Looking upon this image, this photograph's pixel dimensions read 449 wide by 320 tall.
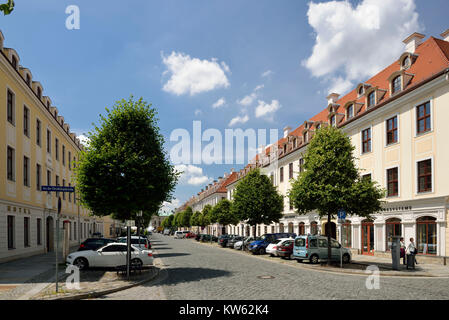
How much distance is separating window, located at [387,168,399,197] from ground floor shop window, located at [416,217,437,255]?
2880 mm

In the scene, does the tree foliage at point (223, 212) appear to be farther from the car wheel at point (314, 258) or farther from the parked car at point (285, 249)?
the car wheel at point (314, 258)

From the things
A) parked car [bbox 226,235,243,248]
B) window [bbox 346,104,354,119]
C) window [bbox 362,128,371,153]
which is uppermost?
window [bbox 346,104,354,119]

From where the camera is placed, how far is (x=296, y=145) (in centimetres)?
4225

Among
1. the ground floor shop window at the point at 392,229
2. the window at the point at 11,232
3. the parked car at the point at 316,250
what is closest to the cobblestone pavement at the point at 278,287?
the parked car at the point at 316,250

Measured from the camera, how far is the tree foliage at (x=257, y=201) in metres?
34.6

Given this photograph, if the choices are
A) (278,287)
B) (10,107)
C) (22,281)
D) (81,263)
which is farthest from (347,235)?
(10,107)


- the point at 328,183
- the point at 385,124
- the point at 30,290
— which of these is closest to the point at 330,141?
the point at 328,183

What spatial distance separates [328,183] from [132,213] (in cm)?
1018

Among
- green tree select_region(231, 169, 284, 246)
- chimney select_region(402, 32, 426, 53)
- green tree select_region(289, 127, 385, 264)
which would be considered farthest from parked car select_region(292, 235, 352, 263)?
chimney select_region(402, 32, 426, 53)

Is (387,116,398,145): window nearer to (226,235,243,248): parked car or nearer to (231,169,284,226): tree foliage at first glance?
(231,169,284,226): tree foliage

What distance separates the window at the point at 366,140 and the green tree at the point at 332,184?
8.87 m

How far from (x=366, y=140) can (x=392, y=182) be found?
4.46 meters

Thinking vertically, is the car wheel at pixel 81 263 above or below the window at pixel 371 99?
below

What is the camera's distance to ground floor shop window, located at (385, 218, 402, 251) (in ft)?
82.3
